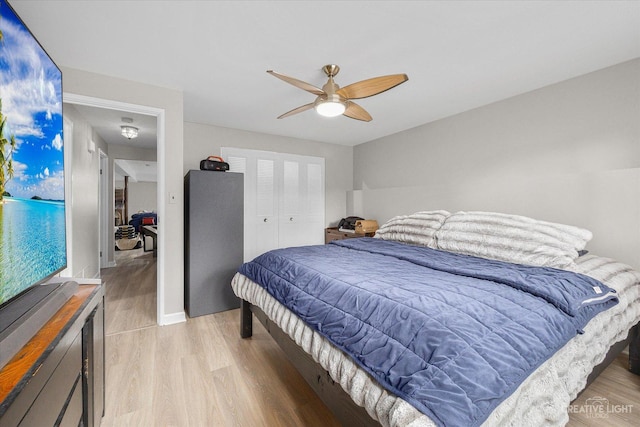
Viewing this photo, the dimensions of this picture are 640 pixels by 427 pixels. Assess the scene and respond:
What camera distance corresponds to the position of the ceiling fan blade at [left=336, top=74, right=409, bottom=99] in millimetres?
1954

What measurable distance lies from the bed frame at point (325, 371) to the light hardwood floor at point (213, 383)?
17 cm

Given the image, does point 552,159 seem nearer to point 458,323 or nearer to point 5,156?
point 458,323

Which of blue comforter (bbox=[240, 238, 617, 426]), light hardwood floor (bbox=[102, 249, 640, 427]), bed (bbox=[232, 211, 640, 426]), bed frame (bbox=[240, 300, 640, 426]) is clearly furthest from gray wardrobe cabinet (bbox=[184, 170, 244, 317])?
blue comforter (bbox=[240, 238, 617, 426])

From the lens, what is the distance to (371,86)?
2.11m

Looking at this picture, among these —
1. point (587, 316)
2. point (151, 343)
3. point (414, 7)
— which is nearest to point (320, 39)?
point (414, 7)

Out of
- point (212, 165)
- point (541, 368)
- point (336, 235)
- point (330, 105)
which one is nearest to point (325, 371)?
point (541, 368)

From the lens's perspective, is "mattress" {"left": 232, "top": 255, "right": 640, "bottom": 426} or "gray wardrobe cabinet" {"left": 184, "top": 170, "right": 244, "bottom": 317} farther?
"gray wardrobe cabinet" {"left": 184, "top": 170, "right": 244, "bottom": 317}

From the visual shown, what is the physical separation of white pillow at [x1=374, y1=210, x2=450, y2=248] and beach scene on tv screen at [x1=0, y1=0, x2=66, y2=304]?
2.73 m

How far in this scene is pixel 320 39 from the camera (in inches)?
75.8

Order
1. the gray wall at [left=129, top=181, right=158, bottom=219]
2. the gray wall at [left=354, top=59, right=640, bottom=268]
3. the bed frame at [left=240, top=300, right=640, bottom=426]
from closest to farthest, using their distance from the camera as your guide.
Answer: the bed frame at [left=240, top=300, right=640, bottom=426] → the gray wall at [left=354, top=59, right=640, bottom=268] → the gray wall at [left=129, top=181, right=158, bottom=219]

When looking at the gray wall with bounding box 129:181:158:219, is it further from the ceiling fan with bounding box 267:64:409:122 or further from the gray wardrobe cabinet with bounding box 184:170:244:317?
the ceiling fan with bounding box 267:64:409:122

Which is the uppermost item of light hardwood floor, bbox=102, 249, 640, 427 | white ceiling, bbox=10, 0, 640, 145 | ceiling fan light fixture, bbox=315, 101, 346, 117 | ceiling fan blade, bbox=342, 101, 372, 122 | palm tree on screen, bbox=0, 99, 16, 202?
white ceiling, bbox=10, 0, 640, 145

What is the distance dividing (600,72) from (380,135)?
2.58 meters

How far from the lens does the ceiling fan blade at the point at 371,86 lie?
6.41ft
